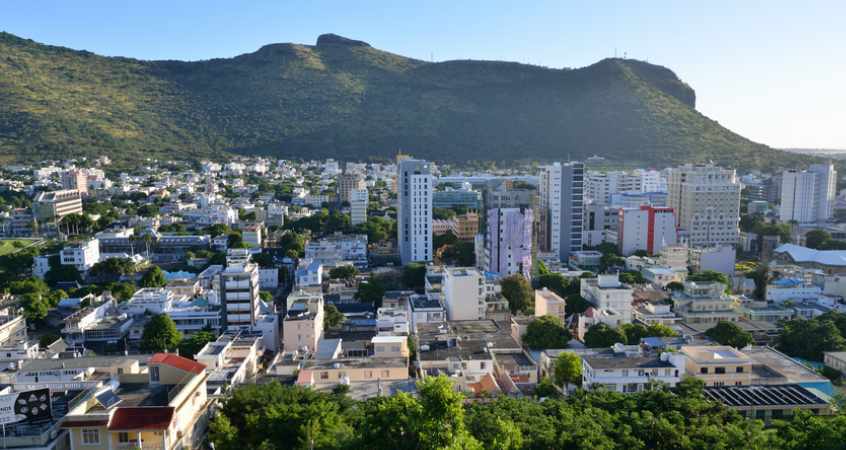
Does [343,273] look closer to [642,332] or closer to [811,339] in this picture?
[642,332]

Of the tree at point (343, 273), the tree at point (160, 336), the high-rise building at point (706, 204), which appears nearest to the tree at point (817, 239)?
the high-rise building at point (706, 204)

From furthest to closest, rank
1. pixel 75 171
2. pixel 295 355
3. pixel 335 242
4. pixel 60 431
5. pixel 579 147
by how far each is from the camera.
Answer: pixel 579 147, pixel 75 171, pixel 335 242, pixel 295 355, pixel 60 431

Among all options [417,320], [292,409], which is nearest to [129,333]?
[417,320]

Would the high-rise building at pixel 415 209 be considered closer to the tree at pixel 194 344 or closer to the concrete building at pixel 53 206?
the tree at pixel 194 344

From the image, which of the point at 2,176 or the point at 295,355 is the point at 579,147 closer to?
the point at 2,176

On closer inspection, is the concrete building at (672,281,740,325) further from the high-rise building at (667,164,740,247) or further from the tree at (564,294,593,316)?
the high-rise building at (667,164,740,247)

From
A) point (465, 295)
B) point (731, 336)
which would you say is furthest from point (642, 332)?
point (465, 295)

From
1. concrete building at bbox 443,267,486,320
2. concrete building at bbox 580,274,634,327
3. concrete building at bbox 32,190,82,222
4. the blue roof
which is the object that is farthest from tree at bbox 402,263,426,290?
concrete building at bbox 32,190,82,222
